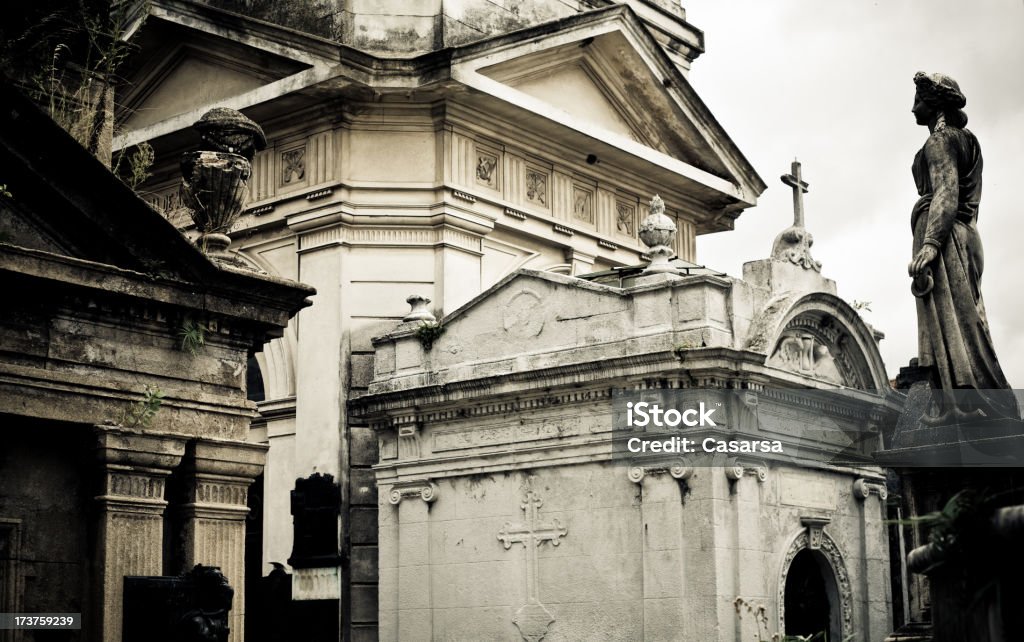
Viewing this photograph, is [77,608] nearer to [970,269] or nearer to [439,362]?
[970,269]

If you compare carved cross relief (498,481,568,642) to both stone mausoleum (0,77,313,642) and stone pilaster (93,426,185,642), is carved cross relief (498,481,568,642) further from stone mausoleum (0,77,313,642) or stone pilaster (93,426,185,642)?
stone pilaster (93,426,185,642)

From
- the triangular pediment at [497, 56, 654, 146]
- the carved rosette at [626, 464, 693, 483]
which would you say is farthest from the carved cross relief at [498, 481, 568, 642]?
the triangular pediment at [497, 56, 654, 146]

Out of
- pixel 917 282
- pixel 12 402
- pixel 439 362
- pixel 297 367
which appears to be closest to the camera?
pixel 12 402

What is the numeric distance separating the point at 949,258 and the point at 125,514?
20.9 feet

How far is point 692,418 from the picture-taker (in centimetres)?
1712

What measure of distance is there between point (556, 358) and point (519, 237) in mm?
5196

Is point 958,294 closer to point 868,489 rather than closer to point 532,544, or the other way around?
point 532,544

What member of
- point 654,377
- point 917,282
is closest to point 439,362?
point 654,377

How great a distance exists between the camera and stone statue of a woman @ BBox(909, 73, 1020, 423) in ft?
35.7

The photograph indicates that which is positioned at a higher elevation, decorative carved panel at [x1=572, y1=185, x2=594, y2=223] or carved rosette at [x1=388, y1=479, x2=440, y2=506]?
decorative carved panel at [x1=572, y1=185, x2=594, y2=223]

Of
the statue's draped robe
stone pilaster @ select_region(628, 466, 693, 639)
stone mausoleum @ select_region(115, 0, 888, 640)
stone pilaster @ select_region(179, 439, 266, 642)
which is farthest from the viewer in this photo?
stone mausoleum @ select_region(115, 0, 888, 640)

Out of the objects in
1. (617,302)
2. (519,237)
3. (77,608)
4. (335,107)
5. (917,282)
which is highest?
(335,107)

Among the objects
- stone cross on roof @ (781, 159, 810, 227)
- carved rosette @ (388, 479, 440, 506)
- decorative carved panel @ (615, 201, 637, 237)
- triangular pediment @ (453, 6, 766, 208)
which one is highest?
triangular pediment @ (453, 6, 766, 208)

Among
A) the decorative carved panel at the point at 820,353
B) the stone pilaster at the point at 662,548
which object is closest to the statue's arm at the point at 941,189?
the stone pilaster at the point at 662,548
